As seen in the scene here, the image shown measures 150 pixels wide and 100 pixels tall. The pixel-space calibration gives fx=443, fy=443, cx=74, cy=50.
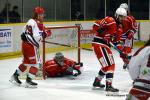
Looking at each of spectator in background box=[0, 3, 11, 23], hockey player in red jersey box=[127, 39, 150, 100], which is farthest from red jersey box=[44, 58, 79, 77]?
spectator in background box=[0, 3, 11, 23]

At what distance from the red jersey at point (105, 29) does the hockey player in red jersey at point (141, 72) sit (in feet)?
9.79

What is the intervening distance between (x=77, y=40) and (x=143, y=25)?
622 cm

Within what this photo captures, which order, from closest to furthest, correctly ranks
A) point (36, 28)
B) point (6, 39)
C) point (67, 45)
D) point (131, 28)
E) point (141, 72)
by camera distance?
point (141, 72) < point (36, 28) < point (131, 28) < point (67, 45) < point (6, 39)

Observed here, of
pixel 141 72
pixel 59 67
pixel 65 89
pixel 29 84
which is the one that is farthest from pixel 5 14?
pixel 141 72

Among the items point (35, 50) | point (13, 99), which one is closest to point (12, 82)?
point (35, 50)

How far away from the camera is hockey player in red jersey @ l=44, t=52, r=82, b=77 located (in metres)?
7.64

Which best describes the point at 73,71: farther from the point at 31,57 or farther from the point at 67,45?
the point at 67,45

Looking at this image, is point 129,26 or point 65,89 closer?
point 65,89

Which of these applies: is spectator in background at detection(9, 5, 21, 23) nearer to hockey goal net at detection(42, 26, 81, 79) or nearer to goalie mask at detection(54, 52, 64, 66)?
hockey goal net at detection(42, 26, 81, 79)

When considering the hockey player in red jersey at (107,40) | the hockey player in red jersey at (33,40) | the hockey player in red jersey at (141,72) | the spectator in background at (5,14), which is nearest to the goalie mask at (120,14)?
the hockey player in red jersey at (107,40)

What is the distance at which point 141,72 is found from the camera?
9.96 ft

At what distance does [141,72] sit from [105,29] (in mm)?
3107

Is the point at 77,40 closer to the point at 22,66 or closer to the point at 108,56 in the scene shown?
the point at 22,66

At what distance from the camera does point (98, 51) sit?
6148 millimetres
